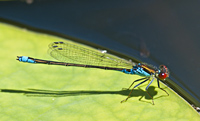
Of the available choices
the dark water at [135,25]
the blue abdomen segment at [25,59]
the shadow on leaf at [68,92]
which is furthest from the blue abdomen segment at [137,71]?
the blue abdomen segment at [25,59]

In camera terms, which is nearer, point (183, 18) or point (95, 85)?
point (95, 85)

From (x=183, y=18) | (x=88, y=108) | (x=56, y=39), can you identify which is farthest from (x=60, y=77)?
A: (x=183, y=18)

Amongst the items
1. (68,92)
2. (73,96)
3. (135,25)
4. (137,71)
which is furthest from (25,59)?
(135,25)

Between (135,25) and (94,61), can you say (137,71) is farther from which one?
(135,25)

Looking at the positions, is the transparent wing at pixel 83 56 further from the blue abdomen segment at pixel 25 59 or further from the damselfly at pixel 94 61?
the blue abdomen segment at pixel 25 59

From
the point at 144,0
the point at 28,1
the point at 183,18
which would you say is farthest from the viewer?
the point at 28,1

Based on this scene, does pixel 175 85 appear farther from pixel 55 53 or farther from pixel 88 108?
pixel 55 53

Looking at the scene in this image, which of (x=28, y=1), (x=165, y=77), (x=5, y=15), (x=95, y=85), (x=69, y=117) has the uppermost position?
(x=28, y=1)

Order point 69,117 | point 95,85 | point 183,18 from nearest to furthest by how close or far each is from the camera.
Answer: point 69,117 → point 95,85 → point 183,18

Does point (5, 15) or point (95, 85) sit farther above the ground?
point (5, 15)
